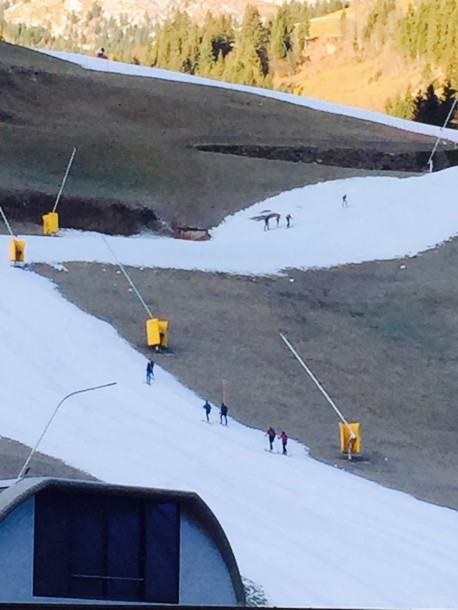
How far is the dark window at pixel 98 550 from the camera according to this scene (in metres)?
9.91

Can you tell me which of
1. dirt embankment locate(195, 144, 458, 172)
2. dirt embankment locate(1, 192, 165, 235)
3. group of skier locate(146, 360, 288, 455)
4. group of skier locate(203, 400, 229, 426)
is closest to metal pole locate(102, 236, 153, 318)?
group of skier locate(146, 360, 288, 455)

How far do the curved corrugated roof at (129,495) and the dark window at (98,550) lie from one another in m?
0.06

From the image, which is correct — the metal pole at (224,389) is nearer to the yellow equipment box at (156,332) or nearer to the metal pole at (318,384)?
the yellow equipment box at (156,332)

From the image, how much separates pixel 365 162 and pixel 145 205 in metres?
14.5

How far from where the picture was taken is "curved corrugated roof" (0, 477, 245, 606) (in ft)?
32.2

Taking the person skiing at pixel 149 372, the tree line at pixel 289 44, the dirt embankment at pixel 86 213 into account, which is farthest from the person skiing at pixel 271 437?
the tree line at pixel 289 44

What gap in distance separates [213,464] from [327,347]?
29.5 ft

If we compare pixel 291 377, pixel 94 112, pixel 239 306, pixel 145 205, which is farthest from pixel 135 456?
pixel 94 112

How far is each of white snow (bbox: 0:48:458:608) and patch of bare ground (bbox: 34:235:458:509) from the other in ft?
2.65

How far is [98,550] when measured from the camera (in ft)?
32.9

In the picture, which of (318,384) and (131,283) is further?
(131,283)

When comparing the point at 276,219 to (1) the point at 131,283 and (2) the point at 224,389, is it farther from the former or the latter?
(2) the point at 224,389

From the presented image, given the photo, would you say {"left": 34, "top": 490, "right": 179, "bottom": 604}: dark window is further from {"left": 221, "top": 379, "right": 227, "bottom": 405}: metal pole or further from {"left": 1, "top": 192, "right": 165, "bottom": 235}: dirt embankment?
{"left": 1, "top": 192, "right": 165, "bottom": 235}: dirt embankment

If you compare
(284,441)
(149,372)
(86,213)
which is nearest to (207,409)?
(284,441)
